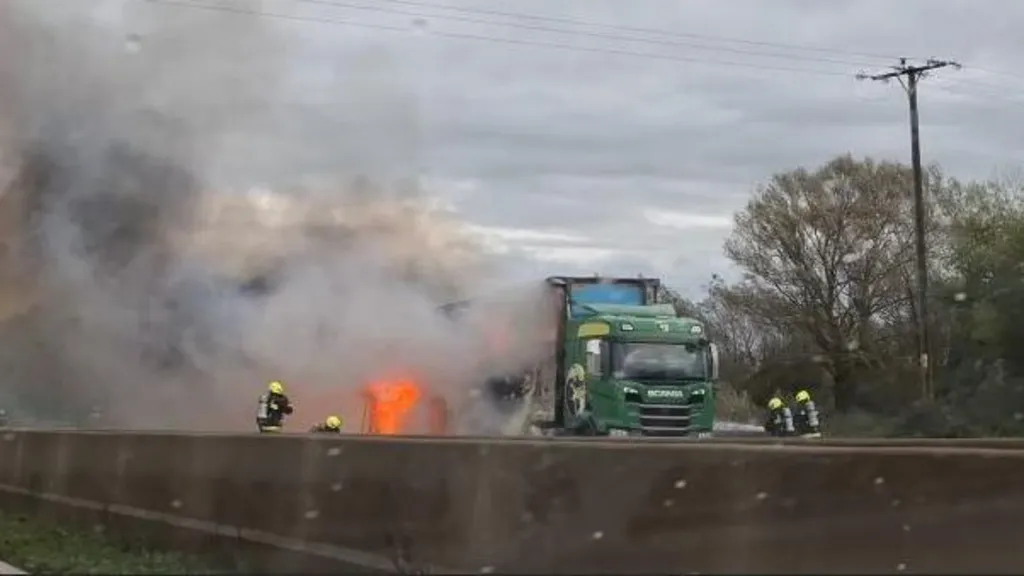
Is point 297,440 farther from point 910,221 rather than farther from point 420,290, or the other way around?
point 910,221

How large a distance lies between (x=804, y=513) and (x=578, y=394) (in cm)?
2005

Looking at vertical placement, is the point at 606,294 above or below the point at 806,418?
above

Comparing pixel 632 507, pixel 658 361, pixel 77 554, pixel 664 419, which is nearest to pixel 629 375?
pixel 658 361

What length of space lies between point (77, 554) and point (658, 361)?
15971 mm

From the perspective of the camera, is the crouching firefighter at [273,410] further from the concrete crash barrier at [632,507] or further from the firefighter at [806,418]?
the concrete crash barrier at [632,507]

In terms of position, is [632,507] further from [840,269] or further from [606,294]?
[840,269]

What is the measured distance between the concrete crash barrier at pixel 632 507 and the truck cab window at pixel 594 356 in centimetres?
1607

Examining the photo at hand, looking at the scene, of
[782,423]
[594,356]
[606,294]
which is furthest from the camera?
[606,294]

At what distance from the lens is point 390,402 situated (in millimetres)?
28859

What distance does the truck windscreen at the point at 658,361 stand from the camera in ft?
86.1

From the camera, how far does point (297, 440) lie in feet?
33.3

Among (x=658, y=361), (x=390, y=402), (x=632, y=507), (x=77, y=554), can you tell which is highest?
(x=658, y=361)

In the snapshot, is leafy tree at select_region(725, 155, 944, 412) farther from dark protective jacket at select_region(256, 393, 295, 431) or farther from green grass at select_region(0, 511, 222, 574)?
green grass at select_region(0, 511, 222, 574)

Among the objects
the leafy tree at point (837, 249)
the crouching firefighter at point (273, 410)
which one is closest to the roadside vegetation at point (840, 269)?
the leafy tree at point (837, 249)
